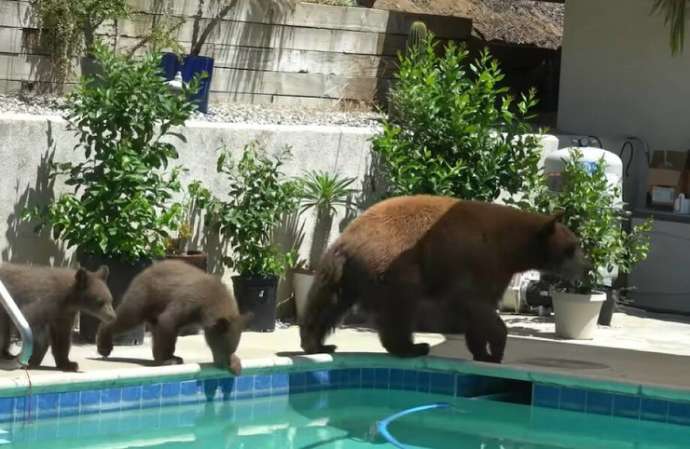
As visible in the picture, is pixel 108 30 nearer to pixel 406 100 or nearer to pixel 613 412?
pixel 406 100

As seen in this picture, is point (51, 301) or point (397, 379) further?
point (397, 379)

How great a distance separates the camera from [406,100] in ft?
38.4

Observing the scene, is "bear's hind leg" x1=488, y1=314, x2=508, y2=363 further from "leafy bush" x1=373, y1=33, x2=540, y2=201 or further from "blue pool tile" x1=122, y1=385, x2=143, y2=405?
"blue pool tile" x1=122, y1=385, x2=143, y2=405

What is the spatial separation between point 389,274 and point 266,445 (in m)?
1.49

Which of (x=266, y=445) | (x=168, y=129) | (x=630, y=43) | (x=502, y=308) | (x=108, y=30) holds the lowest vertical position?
(x=266, y=445)

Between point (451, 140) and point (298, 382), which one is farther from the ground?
point (451, 140)

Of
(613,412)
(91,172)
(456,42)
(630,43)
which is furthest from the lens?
(456,42)

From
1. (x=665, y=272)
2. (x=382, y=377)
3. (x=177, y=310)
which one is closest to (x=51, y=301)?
(x=177, y=310)

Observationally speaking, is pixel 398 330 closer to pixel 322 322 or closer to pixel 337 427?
pixel 322 322

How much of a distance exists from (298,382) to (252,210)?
1.94m

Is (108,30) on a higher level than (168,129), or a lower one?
higher

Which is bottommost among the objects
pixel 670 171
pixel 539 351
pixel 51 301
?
pixel 51 301

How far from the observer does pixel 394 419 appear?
29.6 feet

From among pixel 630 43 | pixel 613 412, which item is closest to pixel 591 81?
pixel 630 43
